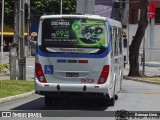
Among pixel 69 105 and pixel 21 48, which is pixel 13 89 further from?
pixel 21 48

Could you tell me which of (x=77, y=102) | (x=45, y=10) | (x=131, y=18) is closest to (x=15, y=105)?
(x=77, y=102)

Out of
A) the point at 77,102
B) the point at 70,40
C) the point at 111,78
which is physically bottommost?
the point at 77,102

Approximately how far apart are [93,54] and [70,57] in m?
0.71

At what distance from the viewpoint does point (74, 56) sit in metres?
15.0

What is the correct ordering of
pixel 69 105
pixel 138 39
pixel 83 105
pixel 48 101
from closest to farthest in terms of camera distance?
1. pixel 48 101
2. pixel 69 105
3. pixel 83 105
4. pixel 138 39

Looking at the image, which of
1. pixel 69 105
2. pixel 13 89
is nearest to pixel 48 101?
pixel 69 105

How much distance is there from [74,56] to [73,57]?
43 mm

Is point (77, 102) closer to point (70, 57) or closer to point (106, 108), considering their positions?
point (106, 108)

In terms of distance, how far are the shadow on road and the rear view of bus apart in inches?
37.2

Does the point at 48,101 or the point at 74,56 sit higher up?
the point at 74,56

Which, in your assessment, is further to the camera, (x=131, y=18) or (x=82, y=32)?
(x=131, y=18)

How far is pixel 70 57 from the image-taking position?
591 inches

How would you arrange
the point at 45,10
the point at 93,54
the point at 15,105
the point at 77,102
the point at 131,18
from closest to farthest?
1. the point at 93,54
2. the point at 15,105
3. the point at 77,102
4. the point at 131,18
5. the point at 45,10

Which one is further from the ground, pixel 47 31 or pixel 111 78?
pixel 47 31
